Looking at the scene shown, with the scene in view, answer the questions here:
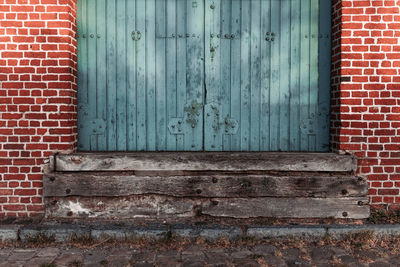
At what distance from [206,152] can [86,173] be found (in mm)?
1336

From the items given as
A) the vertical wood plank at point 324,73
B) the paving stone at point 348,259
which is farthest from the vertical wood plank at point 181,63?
the paving stone at point 348,259

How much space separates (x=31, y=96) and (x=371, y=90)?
365cm

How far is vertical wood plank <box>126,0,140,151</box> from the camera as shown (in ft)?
14.2

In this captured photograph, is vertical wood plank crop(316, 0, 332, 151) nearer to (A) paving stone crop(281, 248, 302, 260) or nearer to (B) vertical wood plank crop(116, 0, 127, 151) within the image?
(A) paving stone crop(281, 248, 302, 260)

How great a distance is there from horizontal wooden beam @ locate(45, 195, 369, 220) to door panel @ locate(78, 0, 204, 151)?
25.5 inches

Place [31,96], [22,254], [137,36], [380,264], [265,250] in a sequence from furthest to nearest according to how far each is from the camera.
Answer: [137,36]
[31,96]
[265,250]
[22,254]
[380,264]

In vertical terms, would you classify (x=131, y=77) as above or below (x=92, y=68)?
below

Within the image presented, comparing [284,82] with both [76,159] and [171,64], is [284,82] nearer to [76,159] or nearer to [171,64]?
[171,64]

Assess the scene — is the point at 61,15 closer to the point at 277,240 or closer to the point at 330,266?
the point at 277,240

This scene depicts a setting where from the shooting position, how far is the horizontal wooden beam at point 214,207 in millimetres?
4027

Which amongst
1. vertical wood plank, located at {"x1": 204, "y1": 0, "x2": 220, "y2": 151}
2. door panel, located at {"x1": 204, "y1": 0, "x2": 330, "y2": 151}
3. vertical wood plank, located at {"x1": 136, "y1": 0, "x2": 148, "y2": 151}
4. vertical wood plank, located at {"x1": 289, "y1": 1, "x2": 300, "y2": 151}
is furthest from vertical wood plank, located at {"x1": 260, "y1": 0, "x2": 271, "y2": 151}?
vertical wood plank, located at {"x1": 136, "y1": 0, "x2": 148, "y2": 151}

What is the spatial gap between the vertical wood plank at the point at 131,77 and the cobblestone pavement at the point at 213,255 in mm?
1265

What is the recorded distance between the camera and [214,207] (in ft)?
13.3

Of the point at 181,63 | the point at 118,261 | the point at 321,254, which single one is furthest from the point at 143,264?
the point at 181,63
